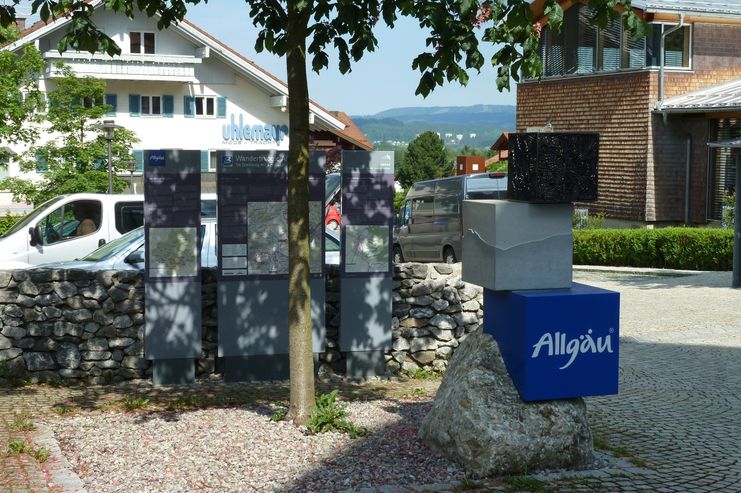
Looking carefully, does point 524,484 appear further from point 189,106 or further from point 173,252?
point 189,106

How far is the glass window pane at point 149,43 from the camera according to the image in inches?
1642

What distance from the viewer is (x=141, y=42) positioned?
1640 inches

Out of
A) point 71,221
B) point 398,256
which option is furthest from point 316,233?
point 398,256

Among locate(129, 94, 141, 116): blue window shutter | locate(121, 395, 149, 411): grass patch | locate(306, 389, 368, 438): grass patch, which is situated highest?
locate(129, 94, 141, 116): blue window shutter

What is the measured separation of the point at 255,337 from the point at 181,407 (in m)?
1.34

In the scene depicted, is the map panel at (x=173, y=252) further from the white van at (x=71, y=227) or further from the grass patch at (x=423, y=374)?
the white van at (x=71, y=227)

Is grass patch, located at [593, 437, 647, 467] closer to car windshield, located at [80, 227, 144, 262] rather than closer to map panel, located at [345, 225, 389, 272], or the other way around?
map panel, located at [345, 225, 389, 272]

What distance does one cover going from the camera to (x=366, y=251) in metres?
10.6

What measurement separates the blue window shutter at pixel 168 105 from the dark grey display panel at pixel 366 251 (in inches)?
1344

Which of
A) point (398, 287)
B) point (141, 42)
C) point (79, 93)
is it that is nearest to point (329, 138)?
point (141, 42)

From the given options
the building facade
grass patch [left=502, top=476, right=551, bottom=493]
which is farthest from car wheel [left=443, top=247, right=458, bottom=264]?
grass patch [left=502, top=476, right=551, bottom=493]

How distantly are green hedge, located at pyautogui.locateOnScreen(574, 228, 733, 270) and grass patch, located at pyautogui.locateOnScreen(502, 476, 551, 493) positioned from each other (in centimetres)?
1744

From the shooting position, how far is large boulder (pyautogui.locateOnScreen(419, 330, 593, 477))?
6.84 meters

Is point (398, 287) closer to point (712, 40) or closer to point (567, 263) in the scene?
point (567, 263)
